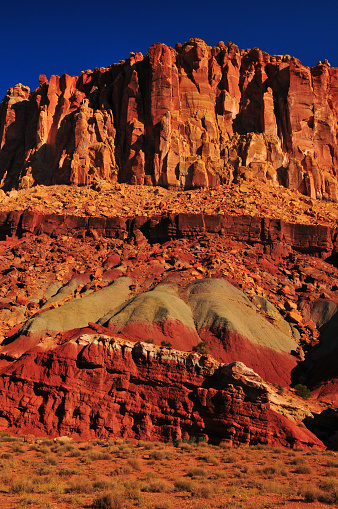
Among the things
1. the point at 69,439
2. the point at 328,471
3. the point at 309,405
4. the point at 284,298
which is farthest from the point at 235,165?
the point at 328,471

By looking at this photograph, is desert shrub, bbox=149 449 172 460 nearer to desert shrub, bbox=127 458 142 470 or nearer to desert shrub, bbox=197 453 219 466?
desert shrub, bbox=127 458 142 470

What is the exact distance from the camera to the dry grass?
1462cm

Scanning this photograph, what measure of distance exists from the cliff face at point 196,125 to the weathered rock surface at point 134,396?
4538cm

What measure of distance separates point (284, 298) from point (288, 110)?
140ft

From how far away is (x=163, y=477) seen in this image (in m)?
18.5

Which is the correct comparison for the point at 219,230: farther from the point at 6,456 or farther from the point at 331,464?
the point at 6,456

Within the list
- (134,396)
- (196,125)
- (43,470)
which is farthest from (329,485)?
(196,125)

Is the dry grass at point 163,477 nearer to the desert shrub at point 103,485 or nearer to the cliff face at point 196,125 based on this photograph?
the desert shrub at point 103,485

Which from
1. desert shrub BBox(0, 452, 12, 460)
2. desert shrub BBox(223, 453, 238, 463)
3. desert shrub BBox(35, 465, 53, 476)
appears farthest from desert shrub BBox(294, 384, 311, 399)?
desert shrub BBox(0, 452, 12, 460)

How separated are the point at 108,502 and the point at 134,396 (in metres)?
16.5

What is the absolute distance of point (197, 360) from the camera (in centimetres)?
2980

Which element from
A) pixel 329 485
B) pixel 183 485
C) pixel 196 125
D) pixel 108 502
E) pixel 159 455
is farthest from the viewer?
pixel 196 125

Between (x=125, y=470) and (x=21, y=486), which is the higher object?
(x=21, y=486)

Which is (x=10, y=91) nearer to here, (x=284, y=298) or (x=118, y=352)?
(x=284, y=298)
